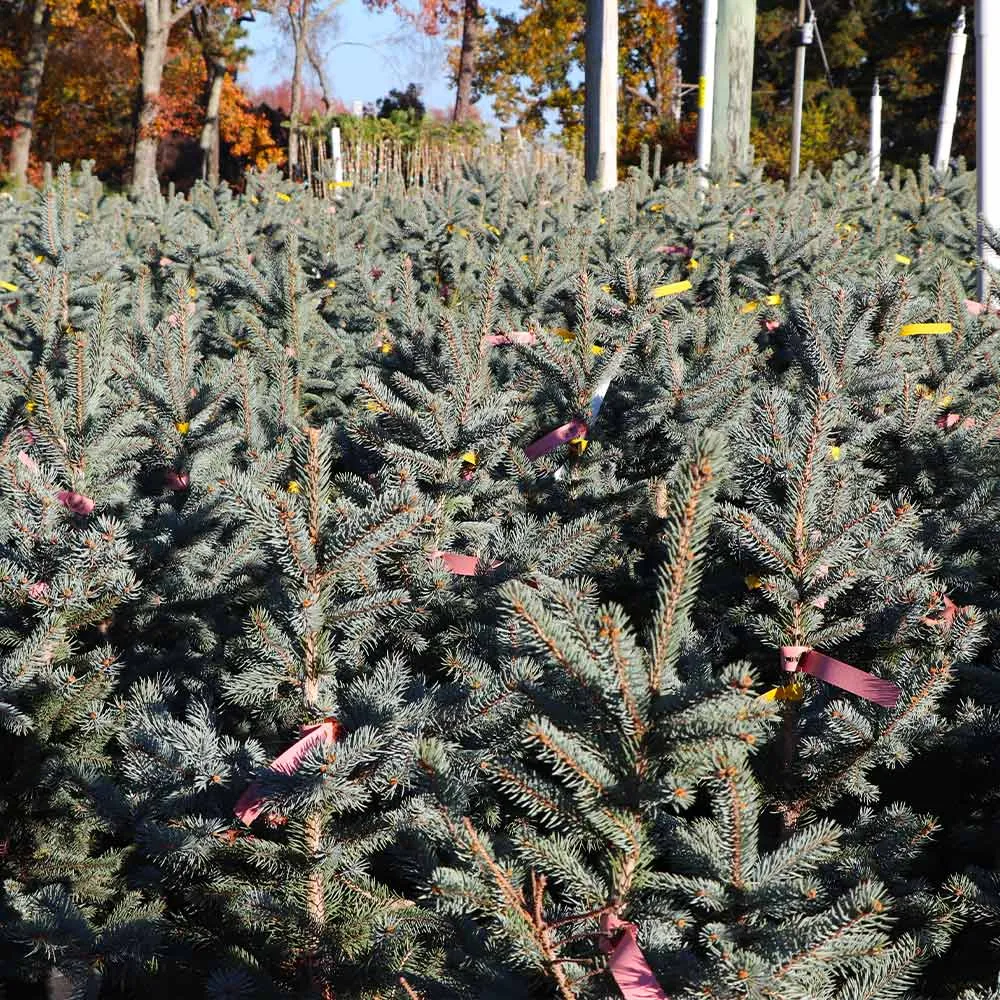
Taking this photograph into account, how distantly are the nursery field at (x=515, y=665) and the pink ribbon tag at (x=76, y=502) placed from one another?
0.03m

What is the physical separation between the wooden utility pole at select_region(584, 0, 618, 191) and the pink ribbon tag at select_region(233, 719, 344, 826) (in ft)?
28.9

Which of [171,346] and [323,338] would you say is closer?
[171,346]

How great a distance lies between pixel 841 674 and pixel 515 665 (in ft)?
1.78

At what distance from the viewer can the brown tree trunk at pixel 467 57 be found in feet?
84.3

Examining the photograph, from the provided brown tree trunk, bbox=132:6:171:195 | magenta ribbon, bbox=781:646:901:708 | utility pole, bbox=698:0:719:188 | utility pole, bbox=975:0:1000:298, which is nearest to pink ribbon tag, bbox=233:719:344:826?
magenta ribbon, bbox=781:646:901:708

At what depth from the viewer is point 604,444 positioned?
8.61 ft

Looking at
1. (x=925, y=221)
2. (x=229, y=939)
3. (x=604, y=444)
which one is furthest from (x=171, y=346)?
(x=925, y=221)

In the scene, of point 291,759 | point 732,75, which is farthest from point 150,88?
point 291,759

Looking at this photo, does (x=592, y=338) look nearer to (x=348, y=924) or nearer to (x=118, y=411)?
(x=118, y=411)

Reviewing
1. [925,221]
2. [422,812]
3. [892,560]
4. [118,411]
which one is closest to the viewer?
[422,812]

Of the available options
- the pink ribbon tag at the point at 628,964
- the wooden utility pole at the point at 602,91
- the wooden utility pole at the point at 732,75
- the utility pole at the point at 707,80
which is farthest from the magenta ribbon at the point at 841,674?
the utility pole at the point at 707,80

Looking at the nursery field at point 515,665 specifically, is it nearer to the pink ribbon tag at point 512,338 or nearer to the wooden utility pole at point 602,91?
the pink ribbon tag at point 512,338

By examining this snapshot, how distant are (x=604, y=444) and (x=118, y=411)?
3.85 ft

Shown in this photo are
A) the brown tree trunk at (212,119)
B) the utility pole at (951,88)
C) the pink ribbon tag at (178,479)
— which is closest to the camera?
the pink ribbon tag at (178,479)
